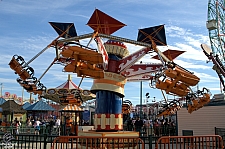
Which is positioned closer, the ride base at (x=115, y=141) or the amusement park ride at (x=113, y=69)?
the ride base at (x=115, y=141)

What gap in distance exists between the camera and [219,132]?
44.6ft

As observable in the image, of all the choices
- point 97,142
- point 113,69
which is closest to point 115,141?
point 97,142

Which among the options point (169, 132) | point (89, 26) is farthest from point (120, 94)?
point (169, 132)

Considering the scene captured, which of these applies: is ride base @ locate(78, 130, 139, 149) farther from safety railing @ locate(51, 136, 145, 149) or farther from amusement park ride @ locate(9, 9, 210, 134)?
amusement park ride @ locate(9, 9, 210, 134)

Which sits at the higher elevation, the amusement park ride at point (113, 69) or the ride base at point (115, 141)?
the amusement park ride at point (113, 69)

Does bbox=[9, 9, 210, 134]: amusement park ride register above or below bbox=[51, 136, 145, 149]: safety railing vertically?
above

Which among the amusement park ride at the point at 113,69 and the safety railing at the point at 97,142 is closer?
the safety railing at the point at 97,142

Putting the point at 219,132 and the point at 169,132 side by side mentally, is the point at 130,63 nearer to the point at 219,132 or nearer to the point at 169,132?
the point at 219,132

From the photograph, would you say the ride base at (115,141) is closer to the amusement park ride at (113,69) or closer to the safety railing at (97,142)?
the safety railing at (97,142)

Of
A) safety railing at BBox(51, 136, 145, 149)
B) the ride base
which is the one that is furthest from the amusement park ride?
safety railing at BBox(51, 136, 145, 149)

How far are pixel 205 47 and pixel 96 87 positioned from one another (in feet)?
27.8

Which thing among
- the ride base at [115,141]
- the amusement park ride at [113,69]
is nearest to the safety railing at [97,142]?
the ride base at [115,141]

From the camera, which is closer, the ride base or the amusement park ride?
the ride base

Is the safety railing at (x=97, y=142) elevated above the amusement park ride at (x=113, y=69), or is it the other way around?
the amusement park ride at (x=113, y=69)
